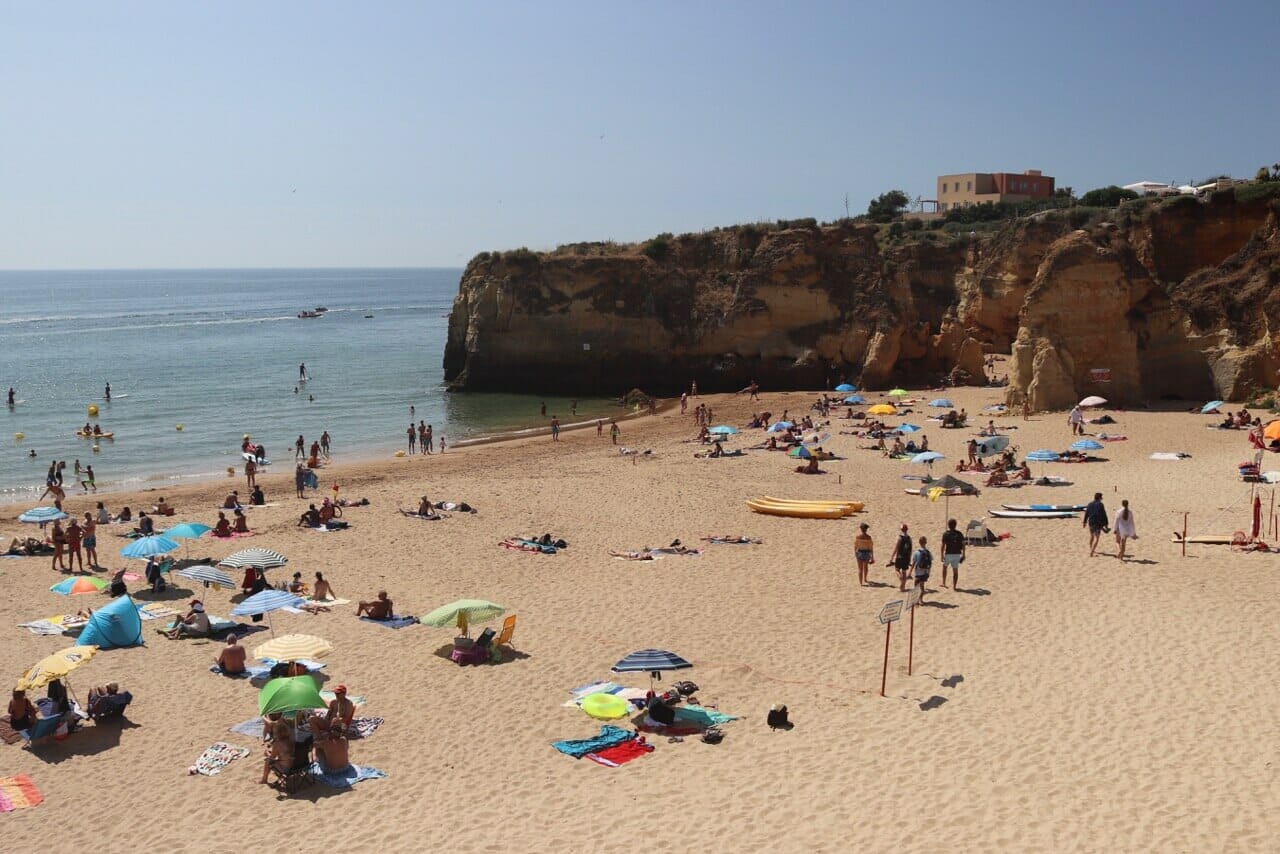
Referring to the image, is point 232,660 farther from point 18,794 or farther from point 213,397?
point 213,397

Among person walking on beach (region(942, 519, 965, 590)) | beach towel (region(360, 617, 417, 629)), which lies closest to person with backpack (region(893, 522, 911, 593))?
Answer: person walking on beach (region(942, 519, 965, 590))

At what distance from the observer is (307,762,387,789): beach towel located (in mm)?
9586

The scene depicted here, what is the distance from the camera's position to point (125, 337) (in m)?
86.4

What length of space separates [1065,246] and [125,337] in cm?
7819

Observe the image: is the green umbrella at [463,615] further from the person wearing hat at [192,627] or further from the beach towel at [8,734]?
the beach towel at [8,734]

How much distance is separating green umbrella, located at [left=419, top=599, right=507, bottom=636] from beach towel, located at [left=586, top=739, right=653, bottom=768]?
11.5 ft

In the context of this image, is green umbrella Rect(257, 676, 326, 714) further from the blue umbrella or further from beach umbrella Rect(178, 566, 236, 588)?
the blue umbrella

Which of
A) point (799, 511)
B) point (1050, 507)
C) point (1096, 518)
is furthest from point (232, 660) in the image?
point (1050, 507)

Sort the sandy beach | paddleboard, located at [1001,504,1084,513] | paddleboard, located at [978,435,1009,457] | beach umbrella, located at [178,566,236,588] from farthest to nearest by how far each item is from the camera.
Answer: paddleboard, located at [978,435,1009,457]
paddleboard, located at [1001,504,1084,513]
beach umbrella, located at [178,566,236,588]
the sandy beach

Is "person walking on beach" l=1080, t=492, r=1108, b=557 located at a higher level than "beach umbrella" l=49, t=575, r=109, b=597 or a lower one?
higher

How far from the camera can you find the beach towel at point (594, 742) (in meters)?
9.91

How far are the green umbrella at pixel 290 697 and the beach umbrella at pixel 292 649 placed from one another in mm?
1648

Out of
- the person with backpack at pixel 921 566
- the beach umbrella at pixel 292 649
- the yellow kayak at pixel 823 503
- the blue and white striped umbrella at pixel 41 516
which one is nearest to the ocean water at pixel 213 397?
the blue and white striped umbrella at pixel 41 516

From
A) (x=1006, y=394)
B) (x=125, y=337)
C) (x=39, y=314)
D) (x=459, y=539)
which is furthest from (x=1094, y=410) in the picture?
(x=39, y=314)
